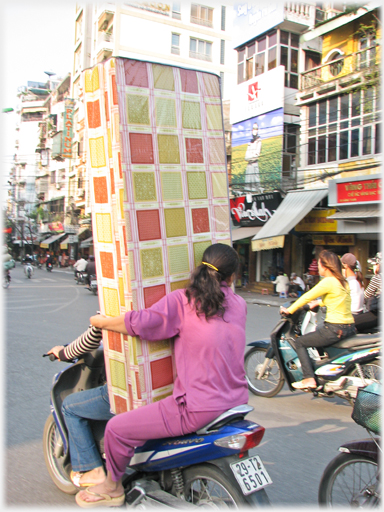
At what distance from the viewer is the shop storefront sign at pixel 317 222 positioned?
48.3 feet

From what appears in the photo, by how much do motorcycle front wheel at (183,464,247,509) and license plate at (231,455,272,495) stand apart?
1.6 inches

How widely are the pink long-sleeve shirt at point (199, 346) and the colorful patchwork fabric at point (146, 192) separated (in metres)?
0.12

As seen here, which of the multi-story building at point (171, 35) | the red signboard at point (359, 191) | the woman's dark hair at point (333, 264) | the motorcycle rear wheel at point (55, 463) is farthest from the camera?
the multi-story building at point (171, 35)

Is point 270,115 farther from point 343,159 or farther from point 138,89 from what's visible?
point 138,89

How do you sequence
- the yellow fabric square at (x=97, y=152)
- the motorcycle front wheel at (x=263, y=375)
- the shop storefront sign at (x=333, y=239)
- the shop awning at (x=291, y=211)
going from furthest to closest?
the shop awning at (x=291, y=211) → the shop storefront sign at (x=333, y=239) → the motorcycle front wheel at (x=263, y=375) → the yellow fabric square at (x=97, y=152)

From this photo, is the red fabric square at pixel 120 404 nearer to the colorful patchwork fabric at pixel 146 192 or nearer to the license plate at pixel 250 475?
the colorful patchwork fabric at pixel 146 192

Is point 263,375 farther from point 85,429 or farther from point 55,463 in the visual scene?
point 85,429

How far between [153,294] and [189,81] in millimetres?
1148

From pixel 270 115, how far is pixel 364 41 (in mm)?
4870

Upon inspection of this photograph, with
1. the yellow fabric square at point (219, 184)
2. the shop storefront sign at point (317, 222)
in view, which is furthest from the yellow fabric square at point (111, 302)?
the shop storefront sign at point (317, 222)

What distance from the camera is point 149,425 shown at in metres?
1.99

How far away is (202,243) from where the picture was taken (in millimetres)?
2316

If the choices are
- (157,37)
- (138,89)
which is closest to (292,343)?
(138,89)

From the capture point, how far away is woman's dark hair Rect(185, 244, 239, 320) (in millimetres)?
1971
